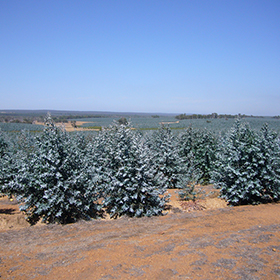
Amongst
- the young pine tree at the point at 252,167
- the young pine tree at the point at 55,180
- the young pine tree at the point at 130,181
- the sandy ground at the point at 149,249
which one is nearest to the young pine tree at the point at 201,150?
the young pine tree at the point at 252,167

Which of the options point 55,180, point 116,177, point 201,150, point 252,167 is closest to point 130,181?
point 116,177

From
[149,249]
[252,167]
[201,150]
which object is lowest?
[149,249]

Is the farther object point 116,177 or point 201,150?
point 201,150

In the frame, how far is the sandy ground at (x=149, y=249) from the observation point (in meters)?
6.22

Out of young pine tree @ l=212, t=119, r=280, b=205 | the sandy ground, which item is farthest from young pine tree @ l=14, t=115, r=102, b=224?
young pine tree @ l=212, t=119, r=280, b=205

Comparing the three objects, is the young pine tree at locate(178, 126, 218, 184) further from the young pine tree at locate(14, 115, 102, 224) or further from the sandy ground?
the young pine tree at locate(14, 115, 102, 224)

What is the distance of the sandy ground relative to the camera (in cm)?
622

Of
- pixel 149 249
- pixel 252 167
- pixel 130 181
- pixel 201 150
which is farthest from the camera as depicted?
pixel 201 150

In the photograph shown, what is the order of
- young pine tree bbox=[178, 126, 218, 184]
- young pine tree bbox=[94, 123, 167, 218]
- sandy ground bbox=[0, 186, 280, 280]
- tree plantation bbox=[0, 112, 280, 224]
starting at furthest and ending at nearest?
1. young pine tree bbox=[178, 126, 218, 184]
2. young pine tree bbox=[94, 123, 167, 218]
3. tree plantation bbox=[0, 112, 280, 224]
4. sandy ground bbox=[0, 186, 280, 280]

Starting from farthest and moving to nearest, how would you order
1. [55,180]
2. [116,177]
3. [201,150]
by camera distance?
1. [201,150]
2. [116,177]
3. [55,180]

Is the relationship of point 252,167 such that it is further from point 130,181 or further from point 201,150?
point 201,150

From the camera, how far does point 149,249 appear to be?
24.3 feet

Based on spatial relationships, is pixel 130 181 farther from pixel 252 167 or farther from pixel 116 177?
pixel 252 167

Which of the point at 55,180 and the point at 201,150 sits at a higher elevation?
the point at 55,180
